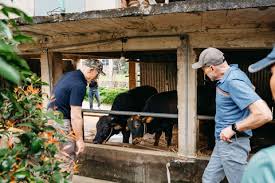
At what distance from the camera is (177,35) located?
16.1 feet

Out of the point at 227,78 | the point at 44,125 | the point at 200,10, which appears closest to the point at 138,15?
the point at 200,10

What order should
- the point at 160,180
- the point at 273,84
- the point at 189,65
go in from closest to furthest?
1. the point at 273,84
2. the point at 189,65
3. the point at 160,180

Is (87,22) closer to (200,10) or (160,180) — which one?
(200,10)

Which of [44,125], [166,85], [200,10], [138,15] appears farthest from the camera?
[166,85]

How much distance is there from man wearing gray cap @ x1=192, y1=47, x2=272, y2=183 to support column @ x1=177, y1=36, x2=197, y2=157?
1471mm

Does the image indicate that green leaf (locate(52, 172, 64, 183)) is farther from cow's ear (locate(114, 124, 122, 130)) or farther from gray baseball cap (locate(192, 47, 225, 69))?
cow's ear (locate(114, 124, 122, 130))

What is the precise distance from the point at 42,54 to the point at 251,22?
3551 mm

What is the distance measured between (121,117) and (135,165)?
7.47 ft

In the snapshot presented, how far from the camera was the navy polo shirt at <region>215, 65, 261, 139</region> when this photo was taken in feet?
10.2

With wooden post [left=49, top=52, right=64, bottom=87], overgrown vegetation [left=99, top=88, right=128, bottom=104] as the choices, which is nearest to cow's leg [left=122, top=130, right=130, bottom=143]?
wooden post [left=49, top=52, right=64, bottom=87]

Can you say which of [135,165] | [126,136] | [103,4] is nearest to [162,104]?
[126,136]

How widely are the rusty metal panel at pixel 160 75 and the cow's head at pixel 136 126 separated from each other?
542 cm

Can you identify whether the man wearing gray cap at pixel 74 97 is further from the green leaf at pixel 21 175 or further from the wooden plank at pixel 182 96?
the green leaf at pixel 21 175

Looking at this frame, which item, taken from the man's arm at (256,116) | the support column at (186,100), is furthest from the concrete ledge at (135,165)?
the man's arm at (256,116)
